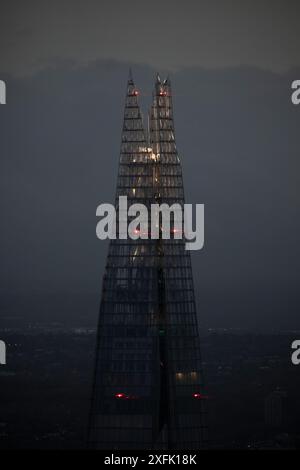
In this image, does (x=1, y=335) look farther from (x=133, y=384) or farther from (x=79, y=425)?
(x=133, y=384)

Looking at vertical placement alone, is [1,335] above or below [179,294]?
above

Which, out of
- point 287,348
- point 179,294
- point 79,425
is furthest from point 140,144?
point 287,348

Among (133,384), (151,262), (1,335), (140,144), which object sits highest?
(1,335)

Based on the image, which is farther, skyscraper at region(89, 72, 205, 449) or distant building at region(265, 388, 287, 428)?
distant building at region(265, 388, 287, 428)

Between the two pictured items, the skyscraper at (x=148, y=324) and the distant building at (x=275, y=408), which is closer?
the skyscraper at (x=148, y=324)

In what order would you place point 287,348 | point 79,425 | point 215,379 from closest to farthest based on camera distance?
point 79,425, point 215,379, point 287,348

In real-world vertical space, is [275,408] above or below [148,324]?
above

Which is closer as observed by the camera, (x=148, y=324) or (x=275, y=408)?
(x=148, y=324)

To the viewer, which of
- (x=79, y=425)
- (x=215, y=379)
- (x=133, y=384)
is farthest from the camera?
(x=215, y=379)
